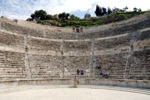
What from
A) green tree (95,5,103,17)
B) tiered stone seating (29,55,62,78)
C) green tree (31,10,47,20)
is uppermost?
green tree (95,5,103,17)

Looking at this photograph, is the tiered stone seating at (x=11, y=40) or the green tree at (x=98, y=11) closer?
the tiered stone seating at (x=11, y=40)

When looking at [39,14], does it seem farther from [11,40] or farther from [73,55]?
[73,55]

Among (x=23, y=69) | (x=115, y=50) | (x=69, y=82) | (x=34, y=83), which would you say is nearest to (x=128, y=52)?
(x=115, y=50)

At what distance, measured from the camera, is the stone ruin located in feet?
40.2

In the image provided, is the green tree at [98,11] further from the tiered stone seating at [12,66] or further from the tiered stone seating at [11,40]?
the tiered stone seating at [12,66]

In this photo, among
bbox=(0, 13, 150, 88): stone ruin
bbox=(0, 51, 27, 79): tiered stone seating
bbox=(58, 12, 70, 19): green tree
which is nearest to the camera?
bbox=(0, 51, 27, 79): tiered stone seating

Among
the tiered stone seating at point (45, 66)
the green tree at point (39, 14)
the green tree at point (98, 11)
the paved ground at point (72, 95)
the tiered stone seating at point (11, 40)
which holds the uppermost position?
the green tree at point (98, 11)

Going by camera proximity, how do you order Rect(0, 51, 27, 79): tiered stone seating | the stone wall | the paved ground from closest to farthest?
the paved ground < Rect(0, 51, 27, 79): tiered stone seating < the stone wall

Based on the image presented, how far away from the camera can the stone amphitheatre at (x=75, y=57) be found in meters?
11.7

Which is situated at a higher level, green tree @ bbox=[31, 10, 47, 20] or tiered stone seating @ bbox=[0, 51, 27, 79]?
green tree @ bbox=[31, 10, 47, 20]

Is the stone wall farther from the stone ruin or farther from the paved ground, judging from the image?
the paved ground

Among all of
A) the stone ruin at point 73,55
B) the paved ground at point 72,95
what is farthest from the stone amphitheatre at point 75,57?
the paved ground at point 72,95

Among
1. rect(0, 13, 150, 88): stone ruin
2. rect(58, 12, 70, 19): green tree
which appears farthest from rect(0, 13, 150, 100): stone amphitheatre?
rect(58, 12, 70, 19): green tree

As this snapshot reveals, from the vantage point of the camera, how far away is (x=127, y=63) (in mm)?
14125
